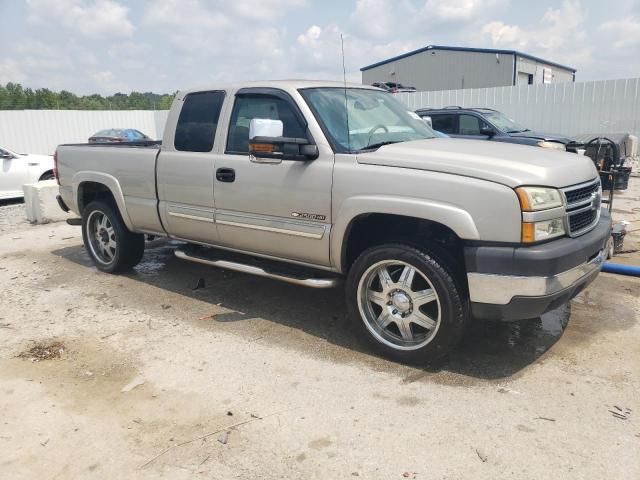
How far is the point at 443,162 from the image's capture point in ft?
11.6

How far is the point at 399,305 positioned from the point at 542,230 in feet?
3.53

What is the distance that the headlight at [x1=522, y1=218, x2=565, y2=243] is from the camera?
10.5 ft

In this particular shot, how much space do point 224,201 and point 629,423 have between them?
10.8ft

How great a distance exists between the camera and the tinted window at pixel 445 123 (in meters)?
12.0

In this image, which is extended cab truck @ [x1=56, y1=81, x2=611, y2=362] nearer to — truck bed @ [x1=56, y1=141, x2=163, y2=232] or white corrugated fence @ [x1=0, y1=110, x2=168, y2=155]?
truck bed @ [x1=56, y1=141, x2=163, y2=232]

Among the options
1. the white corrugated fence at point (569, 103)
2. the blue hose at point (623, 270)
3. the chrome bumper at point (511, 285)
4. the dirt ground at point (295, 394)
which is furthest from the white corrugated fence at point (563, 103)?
the chrome bumper at point (511, 285)

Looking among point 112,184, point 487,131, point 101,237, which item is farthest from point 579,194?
point 487,131

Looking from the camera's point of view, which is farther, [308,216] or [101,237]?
[101,237]

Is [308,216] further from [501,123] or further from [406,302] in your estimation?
[501,123]

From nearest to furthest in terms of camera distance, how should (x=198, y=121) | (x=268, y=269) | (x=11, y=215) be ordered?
(x=268, y=269), (x=198, y=121), (x=11, y=215)

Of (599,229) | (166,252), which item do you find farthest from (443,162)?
(166,252)

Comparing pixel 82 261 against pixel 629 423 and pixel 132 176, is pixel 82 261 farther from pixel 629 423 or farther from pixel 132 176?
pixel 629 423

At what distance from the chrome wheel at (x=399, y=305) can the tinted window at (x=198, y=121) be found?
194 cm

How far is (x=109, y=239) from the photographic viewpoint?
Answer: 619 centimetres
